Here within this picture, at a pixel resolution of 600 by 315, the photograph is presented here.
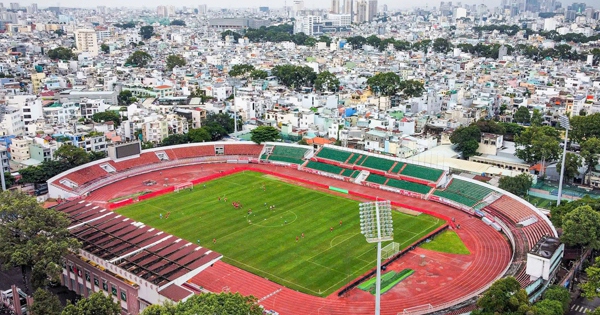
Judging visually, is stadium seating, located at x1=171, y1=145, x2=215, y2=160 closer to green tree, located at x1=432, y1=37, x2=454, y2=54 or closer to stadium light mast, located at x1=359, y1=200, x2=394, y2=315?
stadium light mast, located at x1=359, y1=200, x2=394, y2=315

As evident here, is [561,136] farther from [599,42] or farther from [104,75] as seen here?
[599,42]

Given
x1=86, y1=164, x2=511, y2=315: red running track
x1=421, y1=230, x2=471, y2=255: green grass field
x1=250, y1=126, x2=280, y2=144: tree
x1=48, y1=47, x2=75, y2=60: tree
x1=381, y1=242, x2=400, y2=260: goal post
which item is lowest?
x1=86, y1=164, x2=511, y2=315: red running track

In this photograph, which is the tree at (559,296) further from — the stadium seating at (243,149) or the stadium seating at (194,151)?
the stadium seating at (194,151)

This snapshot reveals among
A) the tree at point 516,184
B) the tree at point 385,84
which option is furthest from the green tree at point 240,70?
the tree at point 516,184

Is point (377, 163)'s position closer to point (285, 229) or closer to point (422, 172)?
point (422, 172)

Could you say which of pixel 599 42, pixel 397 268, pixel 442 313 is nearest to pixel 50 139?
pixel 397 268

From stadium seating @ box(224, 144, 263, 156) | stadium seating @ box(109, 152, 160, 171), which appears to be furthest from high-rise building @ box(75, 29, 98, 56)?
stadium seating @ box(224, 144, 263, 156)
